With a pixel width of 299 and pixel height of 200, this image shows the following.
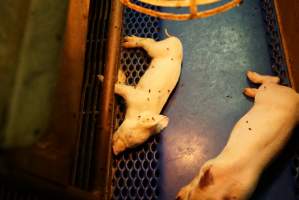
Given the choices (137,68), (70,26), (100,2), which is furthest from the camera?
(100,2)

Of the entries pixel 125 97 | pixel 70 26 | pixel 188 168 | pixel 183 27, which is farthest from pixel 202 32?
pixel 70 26

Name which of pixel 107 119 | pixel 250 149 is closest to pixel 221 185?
pixel 250 149

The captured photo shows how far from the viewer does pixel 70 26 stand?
6.75 feet

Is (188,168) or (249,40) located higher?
(249,40)

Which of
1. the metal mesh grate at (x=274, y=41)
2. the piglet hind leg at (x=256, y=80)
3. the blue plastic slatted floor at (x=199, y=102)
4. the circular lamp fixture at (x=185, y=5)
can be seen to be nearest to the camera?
the circular lamp fixture at (x=185, y=5)

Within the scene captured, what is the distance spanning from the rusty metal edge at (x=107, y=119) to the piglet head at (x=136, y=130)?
97mm

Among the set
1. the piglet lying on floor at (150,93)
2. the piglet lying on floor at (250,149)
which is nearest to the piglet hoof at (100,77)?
the piglet lying on floor at (150,93)

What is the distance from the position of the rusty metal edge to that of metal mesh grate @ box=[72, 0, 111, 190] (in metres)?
0.11

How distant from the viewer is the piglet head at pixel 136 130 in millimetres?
3305

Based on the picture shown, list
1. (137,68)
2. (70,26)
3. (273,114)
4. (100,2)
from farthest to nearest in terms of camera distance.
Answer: (100,2) → (137,68) → (273,114) → (70,26)

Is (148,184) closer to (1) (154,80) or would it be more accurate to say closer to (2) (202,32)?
(1) (154,80)

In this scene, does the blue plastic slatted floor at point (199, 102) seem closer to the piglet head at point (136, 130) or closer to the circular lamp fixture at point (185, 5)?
the piglet head at point (136, 130)

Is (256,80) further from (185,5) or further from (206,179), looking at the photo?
(185,5)

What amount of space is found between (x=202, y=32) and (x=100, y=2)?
48.2 inches
